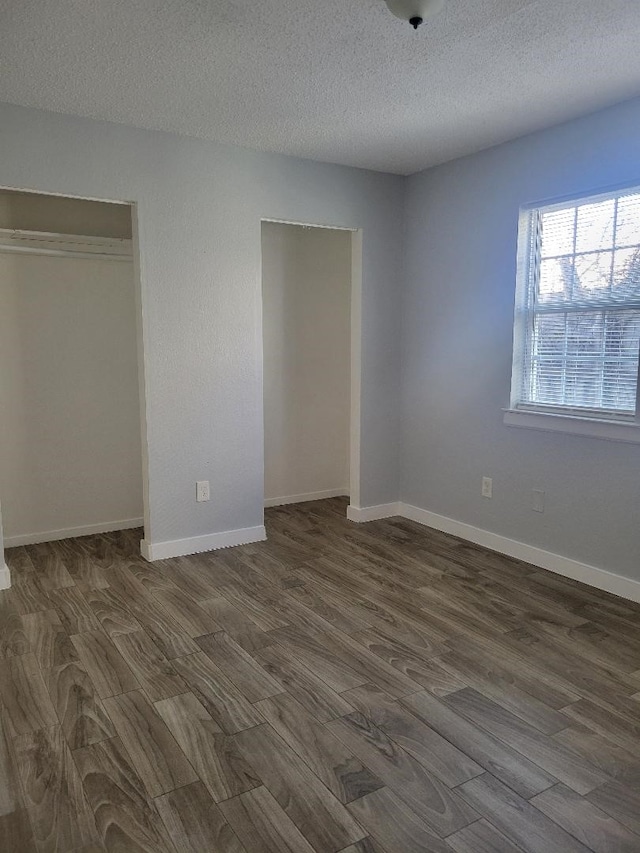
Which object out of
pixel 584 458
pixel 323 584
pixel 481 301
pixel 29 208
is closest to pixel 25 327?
pixel 29 208

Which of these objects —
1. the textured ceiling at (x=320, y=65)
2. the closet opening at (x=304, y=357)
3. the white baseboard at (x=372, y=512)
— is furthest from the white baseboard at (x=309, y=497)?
the textured ceiling at (x=320, y=65)

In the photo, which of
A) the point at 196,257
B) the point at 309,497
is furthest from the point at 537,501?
the point at 196,257

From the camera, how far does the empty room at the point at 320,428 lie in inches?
75.3

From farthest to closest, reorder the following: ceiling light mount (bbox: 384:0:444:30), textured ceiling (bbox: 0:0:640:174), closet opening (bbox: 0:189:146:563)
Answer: closet opening (bbox: 0:189:146:563), textured ceiling (bbox: 0:0:640:174), ceiling light mount (bbox: 384:0:444:30)

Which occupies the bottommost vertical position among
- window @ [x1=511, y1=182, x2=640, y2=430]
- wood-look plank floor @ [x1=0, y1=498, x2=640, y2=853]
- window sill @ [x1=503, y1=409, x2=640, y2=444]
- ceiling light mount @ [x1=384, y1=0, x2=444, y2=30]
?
wood-look plank floor @ [x1=0, y1=498, x2=640, y2=853]

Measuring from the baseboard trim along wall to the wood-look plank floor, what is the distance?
0.09 metres

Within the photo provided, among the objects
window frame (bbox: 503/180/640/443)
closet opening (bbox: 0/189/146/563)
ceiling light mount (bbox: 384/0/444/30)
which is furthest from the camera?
closet opening (bbox: 0/189/146/563)

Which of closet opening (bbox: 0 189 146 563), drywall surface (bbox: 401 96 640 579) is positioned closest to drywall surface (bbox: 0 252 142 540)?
closet opening (bbox: 0 189 146 563)

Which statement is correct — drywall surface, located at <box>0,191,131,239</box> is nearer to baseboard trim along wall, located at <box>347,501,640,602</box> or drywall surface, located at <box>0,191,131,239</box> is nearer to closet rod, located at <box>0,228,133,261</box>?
closet rod, located at <box>0,228,133,261</box>

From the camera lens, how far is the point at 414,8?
193 centimetres

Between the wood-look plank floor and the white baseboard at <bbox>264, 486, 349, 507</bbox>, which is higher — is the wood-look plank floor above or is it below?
below

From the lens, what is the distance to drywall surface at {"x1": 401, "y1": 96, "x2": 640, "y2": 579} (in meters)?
3.18

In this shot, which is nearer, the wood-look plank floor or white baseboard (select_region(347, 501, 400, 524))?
the wood-look plank floor

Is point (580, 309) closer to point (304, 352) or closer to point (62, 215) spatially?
point (304, 352)
